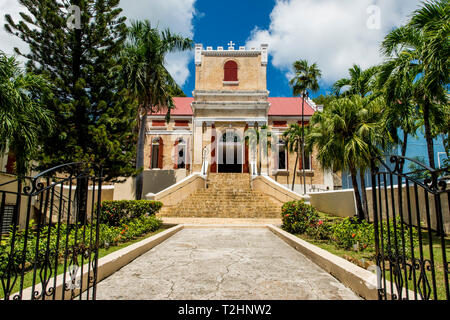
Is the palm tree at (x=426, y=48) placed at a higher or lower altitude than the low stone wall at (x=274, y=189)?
higher

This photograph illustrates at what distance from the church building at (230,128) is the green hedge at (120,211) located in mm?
11819

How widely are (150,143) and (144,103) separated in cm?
1091

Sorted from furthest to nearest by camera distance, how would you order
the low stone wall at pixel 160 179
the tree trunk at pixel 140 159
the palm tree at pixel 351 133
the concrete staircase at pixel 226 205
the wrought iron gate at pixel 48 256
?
the low stone wall at pixel 160 179 < the tree trunk at pixel 140 159 < the concrete staircase at pixel 226 205 < the palm tree at pixel 351 133 < the wrought iron gate at pixel 48 256

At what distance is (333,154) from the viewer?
1170 cm

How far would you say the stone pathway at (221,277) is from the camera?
384cm

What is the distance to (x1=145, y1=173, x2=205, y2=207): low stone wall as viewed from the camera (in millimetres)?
16227

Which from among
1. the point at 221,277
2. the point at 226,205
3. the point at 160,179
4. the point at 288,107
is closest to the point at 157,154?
the point at 160,179

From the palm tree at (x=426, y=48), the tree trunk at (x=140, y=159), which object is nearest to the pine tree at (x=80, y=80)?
the tree trunk at (x=140, y=159)

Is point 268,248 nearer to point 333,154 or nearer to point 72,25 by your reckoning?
point 333,154

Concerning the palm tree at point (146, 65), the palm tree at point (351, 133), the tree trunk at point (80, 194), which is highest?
the palm tree at point (146, 65)

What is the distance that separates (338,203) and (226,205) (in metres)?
6.49

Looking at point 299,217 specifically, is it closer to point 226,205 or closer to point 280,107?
point 226,205

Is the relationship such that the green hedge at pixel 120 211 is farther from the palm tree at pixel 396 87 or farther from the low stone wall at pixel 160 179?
the low stone wall at pixel 160 179
